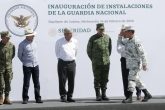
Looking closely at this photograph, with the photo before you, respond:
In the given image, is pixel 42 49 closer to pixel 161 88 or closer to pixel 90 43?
pixel 90 43

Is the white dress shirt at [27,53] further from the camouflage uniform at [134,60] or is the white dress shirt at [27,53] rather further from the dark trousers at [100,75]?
the camouflage uniform at [134,60]

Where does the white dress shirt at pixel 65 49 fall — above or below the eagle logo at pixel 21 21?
below

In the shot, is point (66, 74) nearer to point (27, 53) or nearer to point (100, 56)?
point (100, 56)

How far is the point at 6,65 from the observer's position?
10.6 metres

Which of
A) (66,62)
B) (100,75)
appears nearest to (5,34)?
(66,62)

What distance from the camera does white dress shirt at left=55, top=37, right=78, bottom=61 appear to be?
35.9 ft

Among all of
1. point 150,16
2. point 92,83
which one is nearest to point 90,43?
point 92,83

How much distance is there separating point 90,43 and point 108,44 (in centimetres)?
Answer: 39

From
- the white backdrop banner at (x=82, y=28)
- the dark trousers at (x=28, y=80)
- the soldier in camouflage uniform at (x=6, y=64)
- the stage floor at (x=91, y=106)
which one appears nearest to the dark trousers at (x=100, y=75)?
the stage floor at (x=91, y=106)

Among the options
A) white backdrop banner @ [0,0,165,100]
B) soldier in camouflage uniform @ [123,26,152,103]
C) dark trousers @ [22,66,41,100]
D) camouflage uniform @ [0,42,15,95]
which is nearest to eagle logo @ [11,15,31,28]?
white backdrop banner @ [0,0,165,100]

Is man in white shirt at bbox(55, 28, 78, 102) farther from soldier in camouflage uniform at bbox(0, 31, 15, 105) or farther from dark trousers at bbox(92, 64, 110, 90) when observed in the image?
soldier in camouflage uniform at bbox(0, 31, 15, 105)

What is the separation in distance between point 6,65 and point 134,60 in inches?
105

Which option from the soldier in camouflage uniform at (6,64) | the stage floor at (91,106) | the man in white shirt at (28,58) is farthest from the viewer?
the man in white shirt at (28,58)

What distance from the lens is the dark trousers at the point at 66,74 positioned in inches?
433
